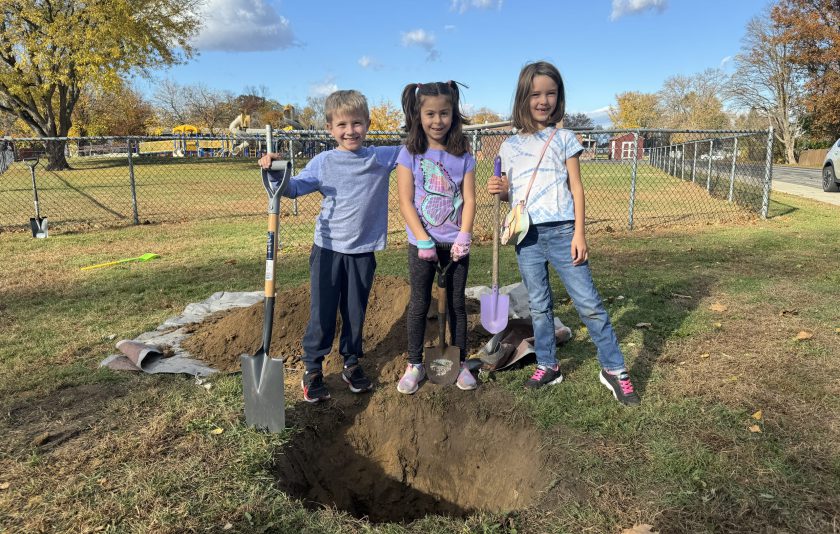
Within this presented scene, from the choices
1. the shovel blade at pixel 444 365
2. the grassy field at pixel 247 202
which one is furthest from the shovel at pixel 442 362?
the grassy field at pixel 247 202

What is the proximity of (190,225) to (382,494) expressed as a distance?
910cm

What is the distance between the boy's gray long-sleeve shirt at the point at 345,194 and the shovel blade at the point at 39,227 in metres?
8.26

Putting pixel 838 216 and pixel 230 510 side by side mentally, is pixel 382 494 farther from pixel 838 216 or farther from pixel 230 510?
pixel 838 216

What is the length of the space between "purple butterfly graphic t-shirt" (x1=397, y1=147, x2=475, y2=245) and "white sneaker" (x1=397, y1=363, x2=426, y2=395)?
Result: 79 centimetres

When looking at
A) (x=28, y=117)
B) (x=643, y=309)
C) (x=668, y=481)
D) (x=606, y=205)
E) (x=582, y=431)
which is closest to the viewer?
(x=668, y=481)

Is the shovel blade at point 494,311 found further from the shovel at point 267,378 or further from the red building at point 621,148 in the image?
the red building at point 621,148

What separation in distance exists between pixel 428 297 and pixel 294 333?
1391 mm

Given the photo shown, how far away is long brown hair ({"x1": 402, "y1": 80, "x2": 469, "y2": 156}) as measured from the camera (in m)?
3.14

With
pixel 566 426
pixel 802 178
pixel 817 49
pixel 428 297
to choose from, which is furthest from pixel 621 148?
pixel 817 49

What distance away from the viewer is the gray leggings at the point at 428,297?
3.29 meters

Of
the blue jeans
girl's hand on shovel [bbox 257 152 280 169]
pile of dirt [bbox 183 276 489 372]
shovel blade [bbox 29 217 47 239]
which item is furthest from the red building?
shovel blade [bbox 29 217 47 239]

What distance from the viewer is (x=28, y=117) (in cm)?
2838

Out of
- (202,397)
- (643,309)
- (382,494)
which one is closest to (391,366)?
(382,494)

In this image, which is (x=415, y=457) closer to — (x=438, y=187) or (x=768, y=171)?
(x=438, y=187)
